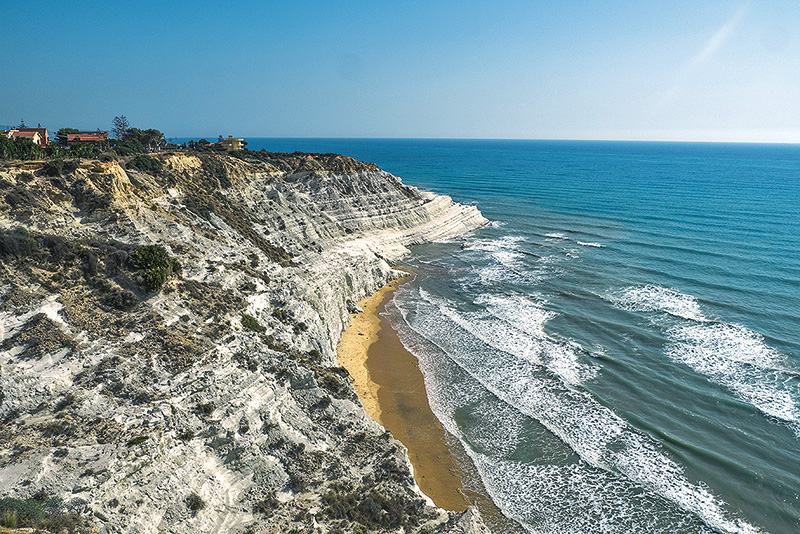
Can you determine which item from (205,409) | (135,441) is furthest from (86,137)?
(135,441)

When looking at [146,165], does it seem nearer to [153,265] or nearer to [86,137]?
[153,265]

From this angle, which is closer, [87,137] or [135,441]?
[135,441]

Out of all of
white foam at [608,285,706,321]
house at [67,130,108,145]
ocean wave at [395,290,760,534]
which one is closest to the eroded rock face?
ocean wave at [395,290,760,534]

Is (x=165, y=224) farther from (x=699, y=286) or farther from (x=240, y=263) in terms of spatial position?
(x=699, y=286)

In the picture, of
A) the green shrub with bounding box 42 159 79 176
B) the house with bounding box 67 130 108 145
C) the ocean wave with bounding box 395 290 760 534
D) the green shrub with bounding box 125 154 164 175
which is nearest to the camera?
the ocean wave with bounding box 395 290 760 534

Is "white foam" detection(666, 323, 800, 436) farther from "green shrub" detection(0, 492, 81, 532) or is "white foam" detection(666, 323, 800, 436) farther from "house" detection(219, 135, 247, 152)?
"house" detection(219, 135, 247, 152)

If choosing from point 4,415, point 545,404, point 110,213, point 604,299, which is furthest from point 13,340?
point 604,299

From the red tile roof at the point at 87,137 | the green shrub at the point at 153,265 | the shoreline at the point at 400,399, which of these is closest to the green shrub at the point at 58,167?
the green shrub at the point at 153,265

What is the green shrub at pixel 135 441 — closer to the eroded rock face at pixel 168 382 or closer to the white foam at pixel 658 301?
the eroded rock face at pixel 168 382
